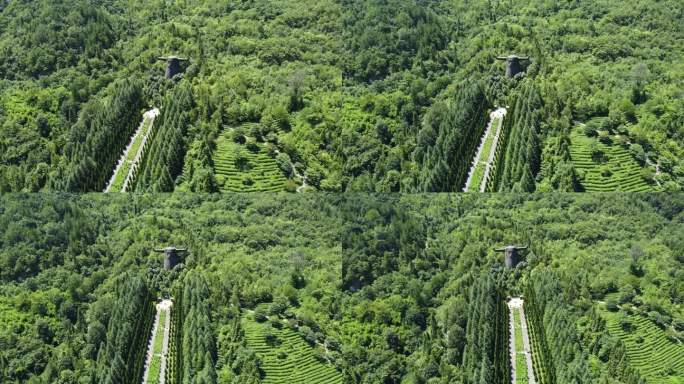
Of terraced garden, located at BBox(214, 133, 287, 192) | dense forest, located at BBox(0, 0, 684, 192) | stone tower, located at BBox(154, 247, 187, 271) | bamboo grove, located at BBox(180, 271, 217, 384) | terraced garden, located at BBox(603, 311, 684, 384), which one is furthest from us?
stone tower, located at BBox(154, 247, 187, 271)

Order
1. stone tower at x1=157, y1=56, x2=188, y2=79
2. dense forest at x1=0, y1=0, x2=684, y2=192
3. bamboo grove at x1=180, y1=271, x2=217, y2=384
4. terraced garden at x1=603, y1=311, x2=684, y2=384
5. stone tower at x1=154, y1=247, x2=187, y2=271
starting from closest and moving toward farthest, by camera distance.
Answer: bamboo grove at x1=180, y1=271, x2=217, y2=384 → terraced garden at x1=603, y1=311, x2=684, y2=384 → dense forest at x1=0, y1=0, x2=684, y2=192 → stone tower at x1=154, y1=247, x2=187, y2=271 → stone tower at x1=157, y1=56, x2=188, y2=79

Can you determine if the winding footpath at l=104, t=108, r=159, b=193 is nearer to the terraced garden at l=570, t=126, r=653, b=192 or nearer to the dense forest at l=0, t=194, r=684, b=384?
the dense forest at l=0, t=194, r=684, b=384

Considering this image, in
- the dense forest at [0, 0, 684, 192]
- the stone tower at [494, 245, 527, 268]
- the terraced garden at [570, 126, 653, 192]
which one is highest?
the dense forest at [0, 0, 684, 192]

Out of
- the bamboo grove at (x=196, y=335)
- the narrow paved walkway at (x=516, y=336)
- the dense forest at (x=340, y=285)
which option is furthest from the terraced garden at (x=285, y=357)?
the narrow paved walkway at (x=516, y=336)

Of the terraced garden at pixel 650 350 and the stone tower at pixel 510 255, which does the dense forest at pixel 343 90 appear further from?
the terraced garden at pixel 650 350

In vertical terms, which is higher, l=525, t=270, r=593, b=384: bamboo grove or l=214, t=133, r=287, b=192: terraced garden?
l=214, t=133, r=287, b=192: terraced garden

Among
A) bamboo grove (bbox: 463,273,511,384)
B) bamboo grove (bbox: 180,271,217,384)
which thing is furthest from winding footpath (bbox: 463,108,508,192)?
bamboo grove (bbox: 180,271,217,384)

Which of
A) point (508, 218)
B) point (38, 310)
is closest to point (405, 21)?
A: point (508, 218)
